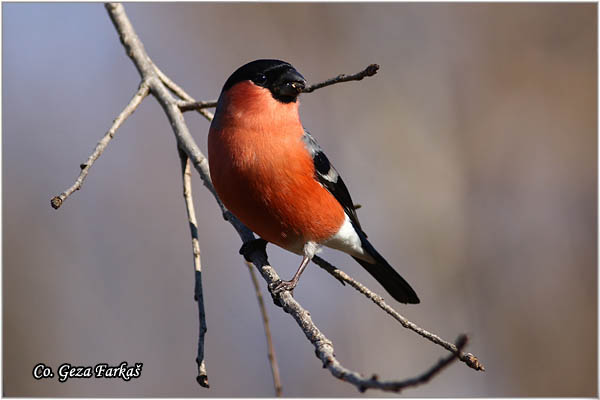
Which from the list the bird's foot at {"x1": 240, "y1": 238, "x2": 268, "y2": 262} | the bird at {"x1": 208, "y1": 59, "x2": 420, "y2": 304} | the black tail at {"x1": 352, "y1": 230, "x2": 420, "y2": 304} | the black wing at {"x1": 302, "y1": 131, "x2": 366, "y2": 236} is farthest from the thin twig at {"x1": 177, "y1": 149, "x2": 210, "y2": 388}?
the black tail at {"x1": 352, "y1": 230, "x2": 420, "y2": 304}

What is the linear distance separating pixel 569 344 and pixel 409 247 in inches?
74.6

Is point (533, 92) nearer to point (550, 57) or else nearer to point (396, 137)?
point (550, 57)

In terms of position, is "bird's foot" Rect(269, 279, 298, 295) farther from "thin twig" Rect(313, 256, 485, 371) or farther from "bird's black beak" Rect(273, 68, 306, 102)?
"bird's black beak" Rect(273, 68, 306, 102)

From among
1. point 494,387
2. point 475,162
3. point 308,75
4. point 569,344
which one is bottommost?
point 494,387

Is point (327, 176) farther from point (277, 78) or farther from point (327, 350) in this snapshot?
point (327, 350)

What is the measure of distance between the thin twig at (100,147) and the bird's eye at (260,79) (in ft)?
1.89

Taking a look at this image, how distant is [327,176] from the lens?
356 cm

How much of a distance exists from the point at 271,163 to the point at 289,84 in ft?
1.43

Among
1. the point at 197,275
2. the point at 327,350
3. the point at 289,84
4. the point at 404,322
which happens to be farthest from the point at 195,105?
the point at 327,350

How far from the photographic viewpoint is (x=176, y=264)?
20.0ft

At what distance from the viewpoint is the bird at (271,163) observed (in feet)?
10.1

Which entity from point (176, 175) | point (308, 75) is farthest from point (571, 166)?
point (176, 175)

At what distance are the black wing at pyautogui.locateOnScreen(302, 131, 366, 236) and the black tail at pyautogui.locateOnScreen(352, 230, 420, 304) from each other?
0.81ft

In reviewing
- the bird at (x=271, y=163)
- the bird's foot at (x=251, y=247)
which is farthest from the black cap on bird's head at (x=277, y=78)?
the bird's foot at (x=251, y=247)
